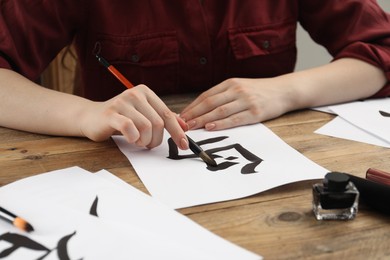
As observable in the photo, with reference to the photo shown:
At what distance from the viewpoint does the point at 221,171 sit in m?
0.81

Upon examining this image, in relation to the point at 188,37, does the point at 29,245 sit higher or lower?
lower

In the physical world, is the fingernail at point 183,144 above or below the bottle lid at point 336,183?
above

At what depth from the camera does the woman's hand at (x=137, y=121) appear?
2.83 feet

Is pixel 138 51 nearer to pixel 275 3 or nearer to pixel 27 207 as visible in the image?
pixel 275 3

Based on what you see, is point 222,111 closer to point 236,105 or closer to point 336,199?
point 236,105

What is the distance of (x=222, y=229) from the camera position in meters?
0.66

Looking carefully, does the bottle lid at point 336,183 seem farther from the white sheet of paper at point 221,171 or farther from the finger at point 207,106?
the finger at point 207,106

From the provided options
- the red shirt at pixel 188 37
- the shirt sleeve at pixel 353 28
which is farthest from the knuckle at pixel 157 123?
the shirt sleeve at pixel 353 28

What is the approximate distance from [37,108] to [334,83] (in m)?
0.54

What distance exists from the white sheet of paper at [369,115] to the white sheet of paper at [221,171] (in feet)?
0.53

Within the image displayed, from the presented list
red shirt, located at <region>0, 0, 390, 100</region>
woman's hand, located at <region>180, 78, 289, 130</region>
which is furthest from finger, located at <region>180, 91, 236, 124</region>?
red shirt, located at <region>0, 0, 390, 100</region>

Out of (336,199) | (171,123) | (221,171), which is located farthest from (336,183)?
(171,123)

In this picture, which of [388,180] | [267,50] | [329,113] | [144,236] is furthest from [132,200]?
[267,50]

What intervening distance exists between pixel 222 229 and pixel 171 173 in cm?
16
